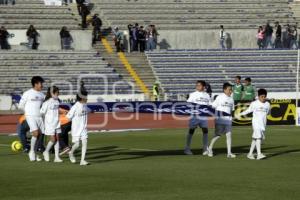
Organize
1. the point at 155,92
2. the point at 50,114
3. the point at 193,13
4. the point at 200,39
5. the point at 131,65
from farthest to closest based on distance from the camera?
the point at 193,13
the point at 200,39
the point at 131,65
the point at 155,92
the point at 50,114

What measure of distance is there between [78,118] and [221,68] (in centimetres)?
3722

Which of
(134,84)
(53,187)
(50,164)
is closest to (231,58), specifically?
(134,84)

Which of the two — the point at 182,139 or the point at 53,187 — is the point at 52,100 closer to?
the point at 53,187

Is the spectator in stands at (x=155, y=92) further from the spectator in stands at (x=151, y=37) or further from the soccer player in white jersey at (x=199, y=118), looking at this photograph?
the soccer player in white jersey at (x=199, y=118)

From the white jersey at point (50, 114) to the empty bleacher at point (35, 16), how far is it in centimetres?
3529

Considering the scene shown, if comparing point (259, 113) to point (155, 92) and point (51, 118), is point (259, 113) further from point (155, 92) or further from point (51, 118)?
point (155, 92)

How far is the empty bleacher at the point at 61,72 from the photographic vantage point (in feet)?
173

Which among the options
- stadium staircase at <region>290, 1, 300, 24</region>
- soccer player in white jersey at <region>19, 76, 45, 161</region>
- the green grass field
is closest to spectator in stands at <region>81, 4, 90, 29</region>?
stadium staircase at <region>290, 1, 300, 24</region>

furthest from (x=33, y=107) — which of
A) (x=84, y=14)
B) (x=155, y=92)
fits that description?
(x=84, y=14)

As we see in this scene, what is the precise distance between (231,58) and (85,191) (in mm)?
43955

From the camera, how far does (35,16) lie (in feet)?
193

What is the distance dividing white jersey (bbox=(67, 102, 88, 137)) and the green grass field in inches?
31.4

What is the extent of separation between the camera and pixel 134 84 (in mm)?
54250

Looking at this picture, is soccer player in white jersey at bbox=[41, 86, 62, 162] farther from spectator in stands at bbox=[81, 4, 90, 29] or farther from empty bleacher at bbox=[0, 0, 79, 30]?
spectator in stands at bbox=[81, 4, 90, 29]
